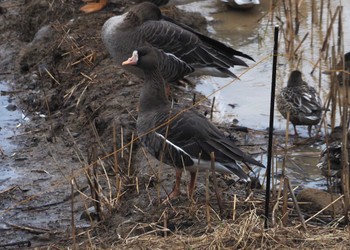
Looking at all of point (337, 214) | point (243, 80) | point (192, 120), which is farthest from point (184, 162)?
point (243, 80)

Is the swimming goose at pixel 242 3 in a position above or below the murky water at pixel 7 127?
above

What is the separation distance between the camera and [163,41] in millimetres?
9055

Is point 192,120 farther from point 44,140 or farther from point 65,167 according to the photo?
point 44,140

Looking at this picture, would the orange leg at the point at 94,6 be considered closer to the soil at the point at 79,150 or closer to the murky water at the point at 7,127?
the soil at the point at 79,150

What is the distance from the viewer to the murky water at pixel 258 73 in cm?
824

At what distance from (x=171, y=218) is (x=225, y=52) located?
3160 mm

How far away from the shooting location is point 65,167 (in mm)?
8234

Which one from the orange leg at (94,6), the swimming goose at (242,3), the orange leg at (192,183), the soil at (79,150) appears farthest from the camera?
the swimming goose at (242,3)

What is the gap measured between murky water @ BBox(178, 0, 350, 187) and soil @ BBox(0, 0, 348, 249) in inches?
12.6

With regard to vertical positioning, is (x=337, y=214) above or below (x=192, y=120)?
below

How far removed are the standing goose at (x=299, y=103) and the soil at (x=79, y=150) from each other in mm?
457

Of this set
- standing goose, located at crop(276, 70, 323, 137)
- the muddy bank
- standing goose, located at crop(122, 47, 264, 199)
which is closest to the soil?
the muddy bank

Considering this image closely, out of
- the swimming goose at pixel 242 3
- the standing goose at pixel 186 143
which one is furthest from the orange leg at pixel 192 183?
the swimming goose at pixel 242 3

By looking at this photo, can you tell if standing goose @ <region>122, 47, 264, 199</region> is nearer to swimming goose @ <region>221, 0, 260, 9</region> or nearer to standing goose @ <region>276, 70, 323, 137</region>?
standing goose @ <region>276, 70, 323, 137</region>
